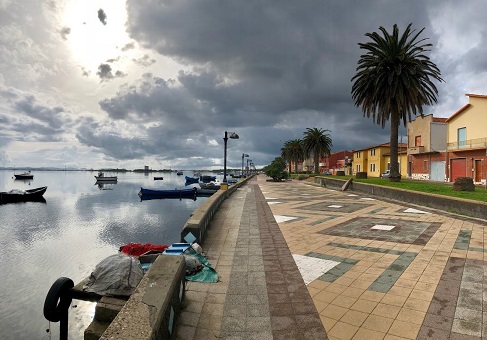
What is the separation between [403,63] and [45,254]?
31107 millimetres

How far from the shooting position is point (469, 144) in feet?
107

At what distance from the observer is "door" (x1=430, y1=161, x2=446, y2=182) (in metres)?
37.4

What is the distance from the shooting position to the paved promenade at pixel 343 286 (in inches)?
159

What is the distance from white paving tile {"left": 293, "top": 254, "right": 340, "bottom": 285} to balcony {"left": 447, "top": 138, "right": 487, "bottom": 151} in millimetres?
32691

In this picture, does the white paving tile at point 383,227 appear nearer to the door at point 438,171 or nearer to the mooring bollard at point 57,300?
the mooring bollard at point 57,300

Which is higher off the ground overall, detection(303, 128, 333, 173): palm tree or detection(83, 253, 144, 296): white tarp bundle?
detection(303, 128, 333, 173): palm tree

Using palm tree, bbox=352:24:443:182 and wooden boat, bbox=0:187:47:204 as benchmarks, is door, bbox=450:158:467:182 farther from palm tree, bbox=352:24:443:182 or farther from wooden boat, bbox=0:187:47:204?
wooden boat, bbox=0:187:47:204

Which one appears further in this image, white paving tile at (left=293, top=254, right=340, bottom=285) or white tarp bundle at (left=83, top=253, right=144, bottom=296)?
white paving tile at (left=293, top=254, right=340, bottom=285)

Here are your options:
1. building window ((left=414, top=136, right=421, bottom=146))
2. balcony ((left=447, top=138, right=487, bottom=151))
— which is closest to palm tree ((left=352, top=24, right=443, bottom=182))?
balcony ((left=447, top=138, right=487, bottom=151))

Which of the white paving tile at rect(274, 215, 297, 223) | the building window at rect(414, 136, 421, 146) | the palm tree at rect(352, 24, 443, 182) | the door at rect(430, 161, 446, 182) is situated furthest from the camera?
the building window at rect(414, 136, 421, 146)

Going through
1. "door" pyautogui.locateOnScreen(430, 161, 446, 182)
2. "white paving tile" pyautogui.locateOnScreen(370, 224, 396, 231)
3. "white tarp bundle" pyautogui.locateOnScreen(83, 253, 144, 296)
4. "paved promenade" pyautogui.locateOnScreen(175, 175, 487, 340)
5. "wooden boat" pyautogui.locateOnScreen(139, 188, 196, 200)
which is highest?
"door" pyautogui.locateOnScreen(430, 161, 446, 182)

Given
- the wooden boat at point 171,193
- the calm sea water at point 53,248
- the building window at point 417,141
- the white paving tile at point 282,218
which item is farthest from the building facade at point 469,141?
the wooden boat at point 171,193

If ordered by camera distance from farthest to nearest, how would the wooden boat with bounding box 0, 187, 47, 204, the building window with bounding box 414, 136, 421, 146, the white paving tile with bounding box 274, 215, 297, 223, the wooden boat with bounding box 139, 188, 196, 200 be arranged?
the wooden boat with bounding box 139, 188, 196, 200 < the wooden boat with bounding box 0, 187, 47, 204 < the building window with bounding box 414, 136, 421, 146 < the white paving tile with bounding box 274, 215, 297, 223

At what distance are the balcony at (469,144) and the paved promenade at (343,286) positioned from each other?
27.0m
